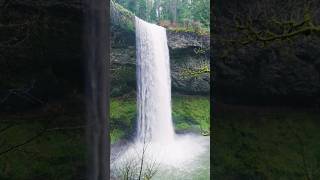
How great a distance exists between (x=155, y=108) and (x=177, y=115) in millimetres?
2779

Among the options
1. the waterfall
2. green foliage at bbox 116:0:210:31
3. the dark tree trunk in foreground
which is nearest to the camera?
the dark tree trunk in foreground

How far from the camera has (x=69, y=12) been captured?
6.17m

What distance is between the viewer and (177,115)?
22938mm

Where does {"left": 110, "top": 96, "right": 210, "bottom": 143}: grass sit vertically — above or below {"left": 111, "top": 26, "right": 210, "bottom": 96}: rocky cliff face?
below

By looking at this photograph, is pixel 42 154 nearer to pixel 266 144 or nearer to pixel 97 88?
pixel 97 88

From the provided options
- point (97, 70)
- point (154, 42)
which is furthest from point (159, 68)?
point (97, 70)

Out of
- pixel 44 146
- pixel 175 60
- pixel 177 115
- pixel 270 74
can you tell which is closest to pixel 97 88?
pixel 44 146

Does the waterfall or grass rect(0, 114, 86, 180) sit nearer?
grass rect(0, 114, 86, 180)

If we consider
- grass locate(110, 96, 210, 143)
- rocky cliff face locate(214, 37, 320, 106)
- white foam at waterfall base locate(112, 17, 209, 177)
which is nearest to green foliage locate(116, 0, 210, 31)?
grass locate(110, 96, 210, 143)

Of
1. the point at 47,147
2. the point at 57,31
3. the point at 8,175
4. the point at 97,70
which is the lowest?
the point at 8,175

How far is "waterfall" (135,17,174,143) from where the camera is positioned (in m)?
20.2

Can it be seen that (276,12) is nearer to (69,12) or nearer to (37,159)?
(69,12)

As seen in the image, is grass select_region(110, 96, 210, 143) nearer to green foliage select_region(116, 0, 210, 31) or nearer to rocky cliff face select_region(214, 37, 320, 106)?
green foliage select_region(116, 0, 210, 31)

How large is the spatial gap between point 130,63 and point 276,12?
15.5 metres
